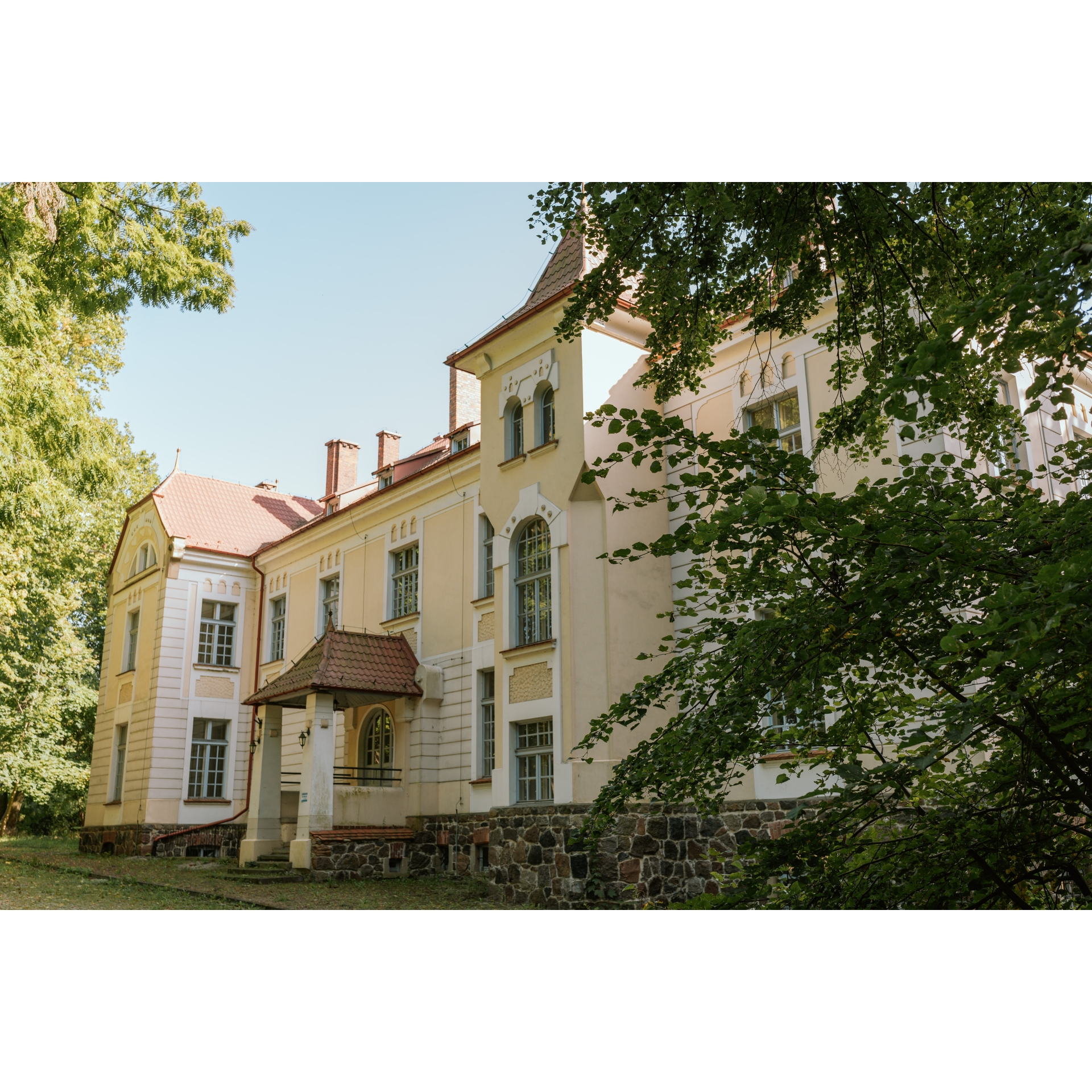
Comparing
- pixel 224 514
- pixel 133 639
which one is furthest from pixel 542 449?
pixel 133 639

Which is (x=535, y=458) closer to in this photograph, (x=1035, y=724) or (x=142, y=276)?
(x=142, y=276)

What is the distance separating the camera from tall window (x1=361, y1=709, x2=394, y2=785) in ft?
58.9

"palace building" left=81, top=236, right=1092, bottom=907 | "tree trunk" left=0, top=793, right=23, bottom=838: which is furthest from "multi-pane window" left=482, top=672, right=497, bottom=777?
"tree trunk" left=0, top=793, right=23, bottom=838

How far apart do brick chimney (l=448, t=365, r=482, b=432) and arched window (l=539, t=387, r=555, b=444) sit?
769 cm

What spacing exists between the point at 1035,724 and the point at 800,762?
1.13 meters

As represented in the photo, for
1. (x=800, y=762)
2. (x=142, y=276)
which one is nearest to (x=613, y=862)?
(x=800, y=762)

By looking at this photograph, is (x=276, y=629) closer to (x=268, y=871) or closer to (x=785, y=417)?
(x=268, y=871)

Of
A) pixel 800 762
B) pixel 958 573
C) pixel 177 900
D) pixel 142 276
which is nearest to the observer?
pixel 958 573

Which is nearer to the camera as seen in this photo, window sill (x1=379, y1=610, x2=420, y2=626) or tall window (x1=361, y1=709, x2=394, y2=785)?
tall window (x1=361, y1=709, x2=394, y2=785)

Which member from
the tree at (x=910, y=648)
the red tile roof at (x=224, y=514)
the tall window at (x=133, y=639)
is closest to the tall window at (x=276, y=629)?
the red tile roof at (x=224, y=514)

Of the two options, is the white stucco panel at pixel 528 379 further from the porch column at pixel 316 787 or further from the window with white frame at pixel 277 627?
the window with white frame at pixel 277 627

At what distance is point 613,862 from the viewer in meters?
11.8

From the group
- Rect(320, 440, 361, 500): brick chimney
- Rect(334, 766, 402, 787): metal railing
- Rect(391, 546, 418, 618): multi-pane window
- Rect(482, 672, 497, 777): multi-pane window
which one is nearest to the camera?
Rect(482, 672, 497, 777): multi-pane window

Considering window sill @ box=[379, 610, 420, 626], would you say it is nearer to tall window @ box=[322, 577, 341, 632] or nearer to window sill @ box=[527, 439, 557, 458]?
tall window @ box=[322, 577, 341, 632]
